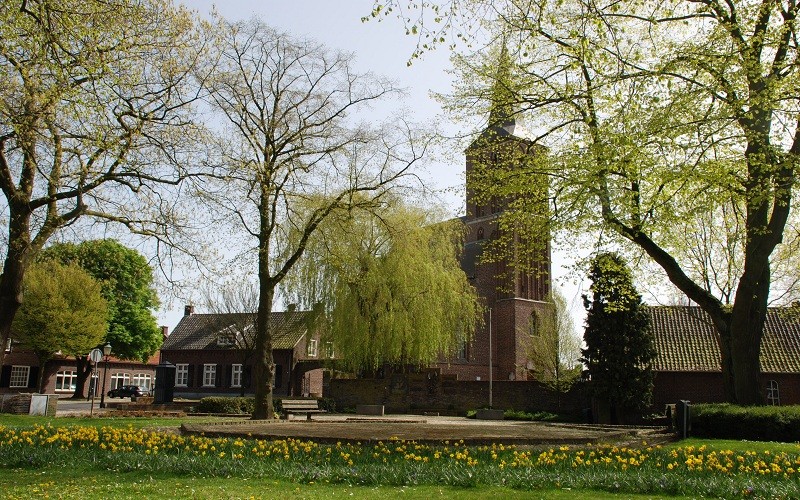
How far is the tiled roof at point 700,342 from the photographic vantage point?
31781mm

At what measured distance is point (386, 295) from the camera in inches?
1270

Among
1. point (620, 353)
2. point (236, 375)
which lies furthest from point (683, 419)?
point (236, 375)

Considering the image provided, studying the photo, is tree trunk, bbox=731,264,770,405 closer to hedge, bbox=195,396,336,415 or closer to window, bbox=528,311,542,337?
hedge, bbox=195,396,336,415

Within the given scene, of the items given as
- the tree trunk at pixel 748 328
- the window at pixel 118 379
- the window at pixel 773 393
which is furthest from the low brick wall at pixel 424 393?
the window at pixel 118 379

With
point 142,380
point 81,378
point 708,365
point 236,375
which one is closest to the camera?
point 708,365

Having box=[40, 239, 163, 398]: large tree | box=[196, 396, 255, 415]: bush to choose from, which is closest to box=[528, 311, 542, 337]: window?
box=[40, 239, 163, 398]: large tree

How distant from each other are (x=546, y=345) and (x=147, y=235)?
26719 millimetres

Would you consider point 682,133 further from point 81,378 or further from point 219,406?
point 81,378

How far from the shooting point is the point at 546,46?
17219 mm

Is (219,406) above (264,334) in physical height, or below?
below

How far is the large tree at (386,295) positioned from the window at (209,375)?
81.8 ft

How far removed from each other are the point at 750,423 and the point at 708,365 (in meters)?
16.4

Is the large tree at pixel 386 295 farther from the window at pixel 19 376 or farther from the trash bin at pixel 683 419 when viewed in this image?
the window at pixel 19 376

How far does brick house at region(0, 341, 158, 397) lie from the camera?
48.9 meters
